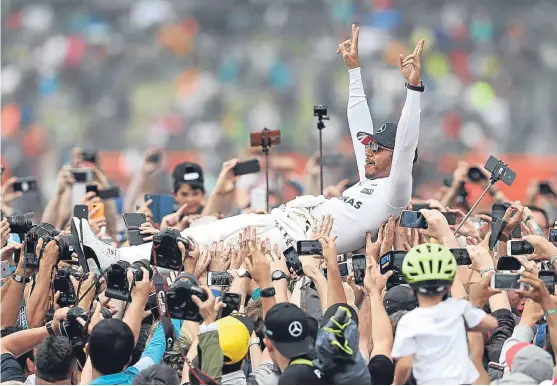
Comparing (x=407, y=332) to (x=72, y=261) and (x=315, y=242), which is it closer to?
(x=315, y=242)

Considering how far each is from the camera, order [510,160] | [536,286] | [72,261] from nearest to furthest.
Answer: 1. [536,286]
2. [72,261]
3. [510,160]

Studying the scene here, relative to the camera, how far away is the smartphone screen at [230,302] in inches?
231

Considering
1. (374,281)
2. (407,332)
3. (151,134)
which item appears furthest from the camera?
(151,134)

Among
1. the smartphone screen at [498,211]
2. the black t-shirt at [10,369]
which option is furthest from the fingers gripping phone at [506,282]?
the black t-shirt at [10,369]

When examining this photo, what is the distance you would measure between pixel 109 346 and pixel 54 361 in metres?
0.41

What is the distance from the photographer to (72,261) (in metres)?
7.10

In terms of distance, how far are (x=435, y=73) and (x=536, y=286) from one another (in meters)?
12.6

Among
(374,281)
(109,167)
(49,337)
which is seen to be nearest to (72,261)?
(49,337)

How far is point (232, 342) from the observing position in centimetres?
524

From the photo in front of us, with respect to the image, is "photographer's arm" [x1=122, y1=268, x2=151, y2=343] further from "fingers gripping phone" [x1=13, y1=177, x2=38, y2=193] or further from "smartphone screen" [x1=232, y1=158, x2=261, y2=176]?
"fingers gripping phone" [x1=13, y1=177, x2=38, y2=193]

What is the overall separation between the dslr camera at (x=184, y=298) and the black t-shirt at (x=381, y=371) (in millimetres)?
769

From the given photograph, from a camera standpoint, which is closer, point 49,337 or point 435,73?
point 49,337

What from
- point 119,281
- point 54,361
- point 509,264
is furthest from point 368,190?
point 54,361

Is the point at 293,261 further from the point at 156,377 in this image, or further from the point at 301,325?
the point at 156,377
